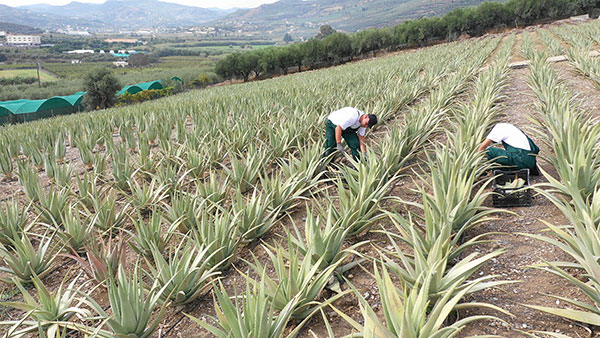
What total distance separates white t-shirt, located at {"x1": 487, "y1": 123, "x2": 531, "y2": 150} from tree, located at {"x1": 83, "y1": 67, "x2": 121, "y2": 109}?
35.1 metres

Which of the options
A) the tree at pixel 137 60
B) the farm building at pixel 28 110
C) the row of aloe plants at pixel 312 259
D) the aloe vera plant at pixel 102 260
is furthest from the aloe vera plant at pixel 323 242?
the tree at pixel 137 60

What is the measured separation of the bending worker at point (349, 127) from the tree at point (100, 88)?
33258mm

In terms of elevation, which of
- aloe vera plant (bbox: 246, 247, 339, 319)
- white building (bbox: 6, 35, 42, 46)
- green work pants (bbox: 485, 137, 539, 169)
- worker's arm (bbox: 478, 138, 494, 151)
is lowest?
aloe vera plant (bbox: 246, 247, 339, 319)

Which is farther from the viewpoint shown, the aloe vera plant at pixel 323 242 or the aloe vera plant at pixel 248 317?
the aloe vera plant at pixel 323 242

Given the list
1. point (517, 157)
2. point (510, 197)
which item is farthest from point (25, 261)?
point (517, 157)

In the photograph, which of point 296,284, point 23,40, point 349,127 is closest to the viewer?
point 296,284

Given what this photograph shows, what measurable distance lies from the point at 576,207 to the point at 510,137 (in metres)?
1.53

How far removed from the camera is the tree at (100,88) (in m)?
32.5

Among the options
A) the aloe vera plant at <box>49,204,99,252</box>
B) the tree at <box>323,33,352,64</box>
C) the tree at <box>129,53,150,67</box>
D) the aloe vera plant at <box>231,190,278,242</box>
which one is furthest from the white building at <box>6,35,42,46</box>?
the aloe vera plant at <box>231,190,278,242</box>

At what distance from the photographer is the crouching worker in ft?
13.0

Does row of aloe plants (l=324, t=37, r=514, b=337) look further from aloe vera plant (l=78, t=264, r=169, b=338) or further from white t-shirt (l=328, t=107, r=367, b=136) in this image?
white t-shirt (l=328, t=107, r=367, b=136)

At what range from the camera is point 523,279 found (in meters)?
2.47

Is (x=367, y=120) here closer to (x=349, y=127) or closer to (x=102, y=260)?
(x=349, y=127)

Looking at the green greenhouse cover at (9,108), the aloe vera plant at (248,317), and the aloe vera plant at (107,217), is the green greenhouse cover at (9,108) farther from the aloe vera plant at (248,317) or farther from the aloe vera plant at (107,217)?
the aloe vera plant at (248,317)
